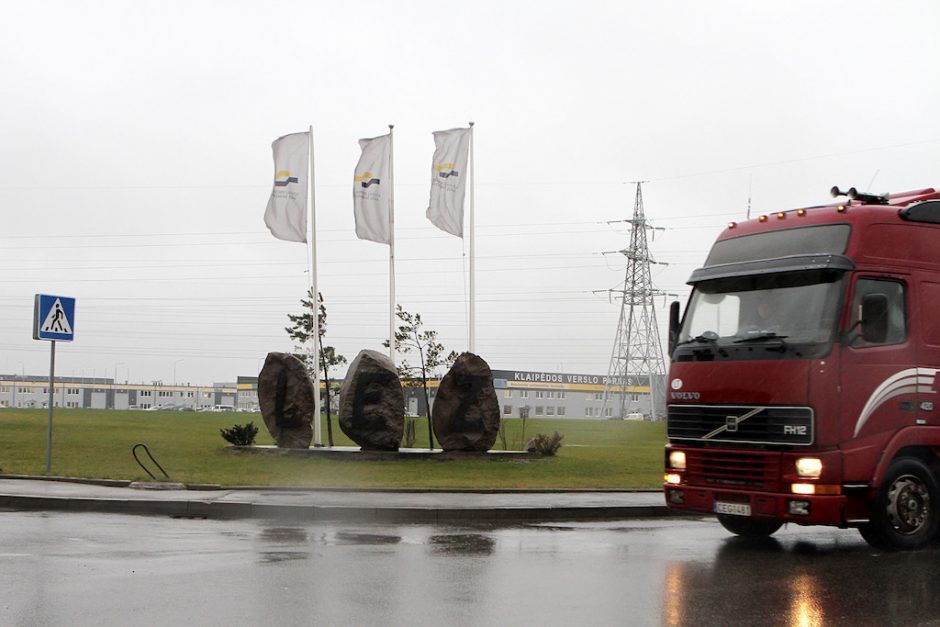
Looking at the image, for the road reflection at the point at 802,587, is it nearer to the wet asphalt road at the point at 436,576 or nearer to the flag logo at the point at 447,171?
the wet asphalt road at the point at 436,576

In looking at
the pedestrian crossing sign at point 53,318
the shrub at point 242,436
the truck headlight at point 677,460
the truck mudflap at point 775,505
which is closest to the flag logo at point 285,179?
the shrub at point 242,436

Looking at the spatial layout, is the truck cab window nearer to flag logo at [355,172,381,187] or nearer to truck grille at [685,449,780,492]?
truck grille at [685,449,780,492]

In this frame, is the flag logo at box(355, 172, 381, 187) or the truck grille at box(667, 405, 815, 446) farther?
the flag logo at box(355, 172, 381, 187)

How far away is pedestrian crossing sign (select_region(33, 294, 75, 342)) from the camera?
17.3 metres

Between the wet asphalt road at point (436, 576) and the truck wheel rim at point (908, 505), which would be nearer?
the wet asphalt road at point (436, 576)

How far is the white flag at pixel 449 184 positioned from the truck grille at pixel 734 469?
15749 mm

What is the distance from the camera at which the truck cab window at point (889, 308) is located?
1042 cm

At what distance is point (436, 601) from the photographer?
25.4 ft

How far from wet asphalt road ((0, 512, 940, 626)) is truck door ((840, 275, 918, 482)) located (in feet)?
3.90

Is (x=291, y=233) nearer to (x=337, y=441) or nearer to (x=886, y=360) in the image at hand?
(x=337, y=441)

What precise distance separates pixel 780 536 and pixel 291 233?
17.2m

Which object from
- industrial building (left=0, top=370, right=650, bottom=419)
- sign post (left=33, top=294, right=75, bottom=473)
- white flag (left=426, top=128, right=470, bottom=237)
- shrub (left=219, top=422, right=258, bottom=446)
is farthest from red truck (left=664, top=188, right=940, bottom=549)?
industrial building (left=0, top=370, right=650, bottom=419)

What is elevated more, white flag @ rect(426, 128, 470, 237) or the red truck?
white flag @ rect(426, 128, 470, 237)

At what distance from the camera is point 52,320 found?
17484 mm
